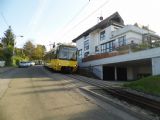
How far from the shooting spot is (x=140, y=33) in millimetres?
34781

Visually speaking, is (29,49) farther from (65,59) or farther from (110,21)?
(65,59)

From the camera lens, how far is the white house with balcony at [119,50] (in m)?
22.7

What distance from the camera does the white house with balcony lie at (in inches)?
892

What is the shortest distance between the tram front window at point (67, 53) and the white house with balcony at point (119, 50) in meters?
3.48

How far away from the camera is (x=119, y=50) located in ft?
89.1

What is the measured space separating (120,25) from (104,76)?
41.7 ft

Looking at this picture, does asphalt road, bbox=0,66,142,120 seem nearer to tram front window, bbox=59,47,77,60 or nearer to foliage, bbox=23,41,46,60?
tram front window, bbox=59,47,77,60

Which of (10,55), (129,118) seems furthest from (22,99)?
(10,55)

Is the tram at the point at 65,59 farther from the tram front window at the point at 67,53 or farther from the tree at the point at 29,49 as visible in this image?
the tree at the point at 29,49

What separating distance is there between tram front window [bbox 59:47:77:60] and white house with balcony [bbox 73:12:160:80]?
3.48 m

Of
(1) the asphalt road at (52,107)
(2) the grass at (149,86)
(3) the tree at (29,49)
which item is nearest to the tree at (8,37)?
(3) the tree at (29,49)

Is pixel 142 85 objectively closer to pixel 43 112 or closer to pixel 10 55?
pixel 43 112

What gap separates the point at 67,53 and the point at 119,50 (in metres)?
6.35

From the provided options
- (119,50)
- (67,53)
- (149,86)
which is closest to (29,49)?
(67,53)
